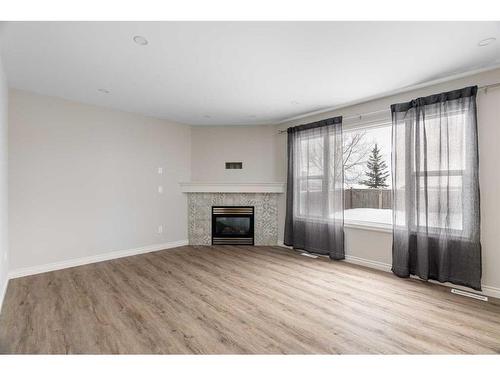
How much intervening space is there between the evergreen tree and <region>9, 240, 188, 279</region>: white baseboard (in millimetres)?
3715

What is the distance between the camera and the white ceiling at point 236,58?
2.11 metres

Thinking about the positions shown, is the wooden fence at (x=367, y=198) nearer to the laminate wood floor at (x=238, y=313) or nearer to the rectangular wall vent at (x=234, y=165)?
the laminate wood floor at (x=238, y=313)

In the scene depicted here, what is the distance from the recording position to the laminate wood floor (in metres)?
1.96

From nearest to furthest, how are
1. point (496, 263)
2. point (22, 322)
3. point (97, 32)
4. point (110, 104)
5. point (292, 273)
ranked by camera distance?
point (97, 32) → point (22, 322) → point (496, 263) → point (292, 273) → point (110, 104)

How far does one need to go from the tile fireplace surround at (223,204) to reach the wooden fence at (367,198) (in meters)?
1.49

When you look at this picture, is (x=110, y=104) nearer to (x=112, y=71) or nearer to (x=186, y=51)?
(x=112, y=71)

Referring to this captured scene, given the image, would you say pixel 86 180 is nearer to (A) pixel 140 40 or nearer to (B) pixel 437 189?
(A) pixel 140 40

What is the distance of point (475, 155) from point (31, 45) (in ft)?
15.1

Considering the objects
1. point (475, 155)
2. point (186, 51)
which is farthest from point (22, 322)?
point (475, 155)

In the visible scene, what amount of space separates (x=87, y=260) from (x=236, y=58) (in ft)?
12.2

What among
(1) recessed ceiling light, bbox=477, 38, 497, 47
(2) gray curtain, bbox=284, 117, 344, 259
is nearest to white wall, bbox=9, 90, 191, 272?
(2) gray curtain, bbox=284, 117, 344, 259

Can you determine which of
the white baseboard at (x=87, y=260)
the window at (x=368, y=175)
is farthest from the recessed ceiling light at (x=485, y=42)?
the white baseboard at (x=87, y=260)

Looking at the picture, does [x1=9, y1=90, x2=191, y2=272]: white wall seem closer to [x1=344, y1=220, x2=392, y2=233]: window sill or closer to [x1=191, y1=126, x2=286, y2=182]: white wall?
[x1=191, y1=126, x2=286, y2=182]: white wall

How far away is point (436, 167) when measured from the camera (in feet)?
10.4
